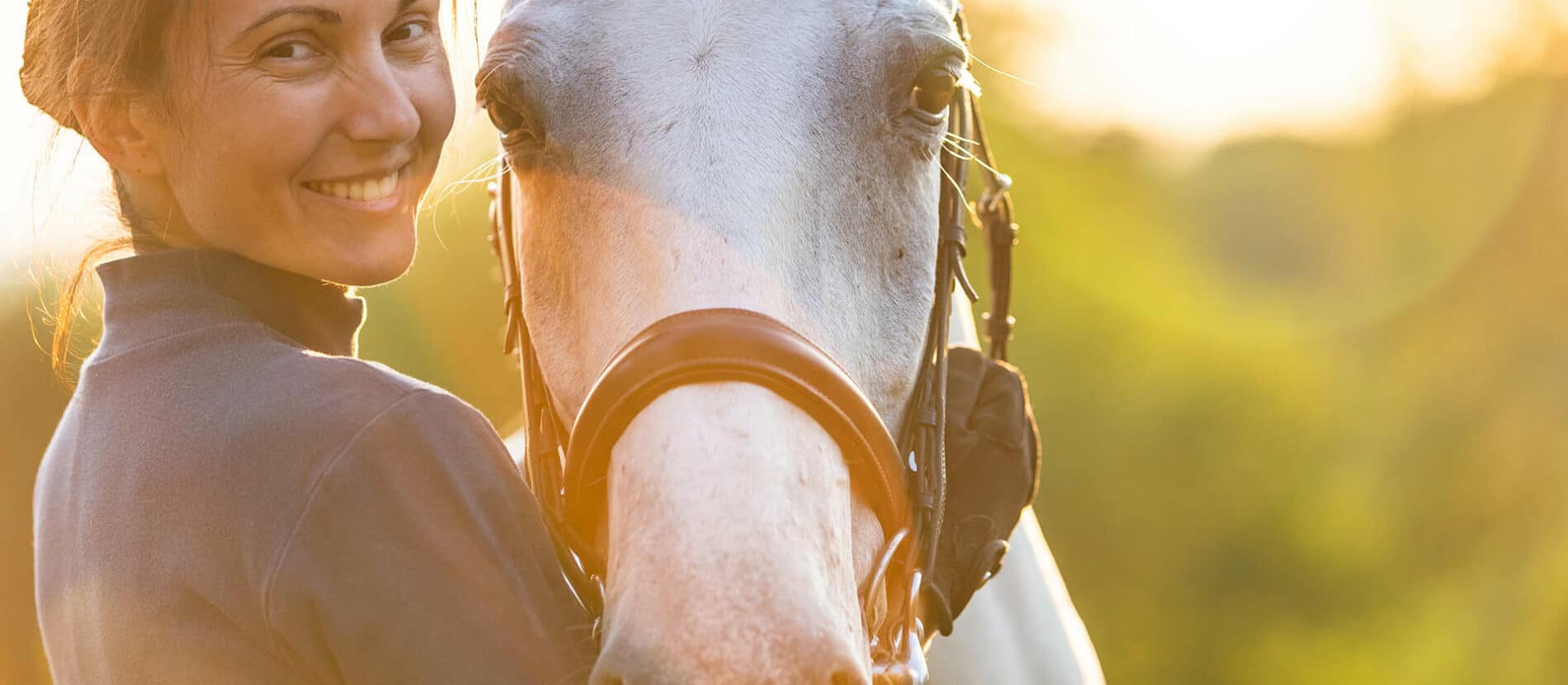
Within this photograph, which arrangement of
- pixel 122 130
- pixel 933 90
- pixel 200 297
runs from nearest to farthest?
1. pixel 200 297
2. pixel 122 130
3. pixel 933 90

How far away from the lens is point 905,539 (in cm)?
199

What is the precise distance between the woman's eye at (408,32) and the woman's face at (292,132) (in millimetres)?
17

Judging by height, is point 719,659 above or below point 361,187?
below

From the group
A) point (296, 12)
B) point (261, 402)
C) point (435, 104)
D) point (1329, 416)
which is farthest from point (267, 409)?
point (1329, 416)

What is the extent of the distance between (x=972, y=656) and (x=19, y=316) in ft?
34.1

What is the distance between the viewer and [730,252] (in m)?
1.80

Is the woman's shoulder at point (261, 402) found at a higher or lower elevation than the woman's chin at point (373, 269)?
lower

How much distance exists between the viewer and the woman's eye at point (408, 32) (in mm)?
2119

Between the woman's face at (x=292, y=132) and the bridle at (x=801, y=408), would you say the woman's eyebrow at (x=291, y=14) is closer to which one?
the woman's face at (x=292, y=132)

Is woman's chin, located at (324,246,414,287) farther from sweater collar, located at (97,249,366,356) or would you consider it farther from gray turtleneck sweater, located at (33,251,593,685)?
gray turtleneck sweater, located at (33,251,593,685)

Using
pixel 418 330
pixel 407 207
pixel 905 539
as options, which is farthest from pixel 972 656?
pixel 418 330

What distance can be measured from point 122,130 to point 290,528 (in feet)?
2.49

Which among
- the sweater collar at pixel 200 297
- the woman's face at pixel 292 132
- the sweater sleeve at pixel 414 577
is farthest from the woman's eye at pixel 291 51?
the sweater sleeve at pixel 414 577

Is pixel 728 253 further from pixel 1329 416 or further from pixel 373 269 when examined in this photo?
pixel 1329 416
